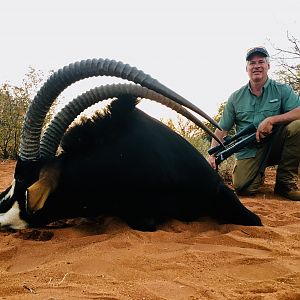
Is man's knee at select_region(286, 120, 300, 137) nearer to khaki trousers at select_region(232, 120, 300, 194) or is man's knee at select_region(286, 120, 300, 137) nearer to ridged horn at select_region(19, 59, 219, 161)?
khaki trousers at select_region(232, 120, 300, 194)

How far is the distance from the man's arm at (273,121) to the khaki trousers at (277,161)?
137 mm

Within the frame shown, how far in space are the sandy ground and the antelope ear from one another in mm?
212

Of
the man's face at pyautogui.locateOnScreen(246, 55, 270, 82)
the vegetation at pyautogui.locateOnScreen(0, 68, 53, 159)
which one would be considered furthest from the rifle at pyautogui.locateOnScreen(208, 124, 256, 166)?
the vegetation at pyautogui.locateOnScreen(0, 68, 53, 159)

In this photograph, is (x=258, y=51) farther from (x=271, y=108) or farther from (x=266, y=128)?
(x=266, y=128)

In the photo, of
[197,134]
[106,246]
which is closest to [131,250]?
[106,246]

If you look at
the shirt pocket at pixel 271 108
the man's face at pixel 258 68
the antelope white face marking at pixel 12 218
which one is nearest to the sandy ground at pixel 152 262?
the antelope white face marking at pixel 12 218

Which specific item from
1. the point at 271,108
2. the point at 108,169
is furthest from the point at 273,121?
the point at 108,169

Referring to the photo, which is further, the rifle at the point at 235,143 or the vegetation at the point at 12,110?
the vegetation at the point at 12,110

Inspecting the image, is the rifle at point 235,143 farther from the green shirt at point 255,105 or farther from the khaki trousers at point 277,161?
the khaki trousers at point 277,161

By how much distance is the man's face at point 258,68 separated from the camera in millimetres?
5266

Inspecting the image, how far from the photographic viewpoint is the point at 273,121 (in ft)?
16.3

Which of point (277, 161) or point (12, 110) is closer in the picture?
point (277, 161)

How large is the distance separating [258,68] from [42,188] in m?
3.29

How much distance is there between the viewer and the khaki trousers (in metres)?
5.24
